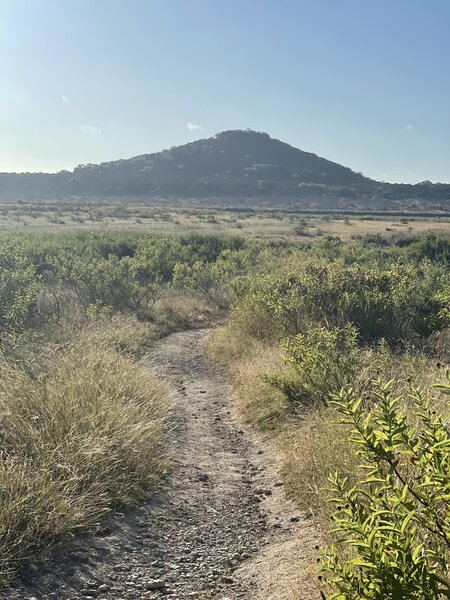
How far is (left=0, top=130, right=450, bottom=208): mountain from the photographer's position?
12019 centimetres

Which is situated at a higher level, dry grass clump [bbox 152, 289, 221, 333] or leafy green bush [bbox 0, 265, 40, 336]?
leafy green bush [bbox 0, 265, 40, 336]

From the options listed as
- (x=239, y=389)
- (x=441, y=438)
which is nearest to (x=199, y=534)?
(x=441, y=438)

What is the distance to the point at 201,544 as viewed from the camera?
4.47 metres

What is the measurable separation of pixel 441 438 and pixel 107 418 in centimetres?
399

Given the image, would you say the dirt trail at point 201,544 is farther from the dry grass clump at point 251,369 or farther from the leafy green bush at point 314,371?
the leafy green bush at point 314,371

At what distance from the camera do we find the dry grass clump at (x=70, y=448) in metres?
3.94

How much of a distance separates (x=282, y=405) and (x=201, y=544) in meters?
2.88

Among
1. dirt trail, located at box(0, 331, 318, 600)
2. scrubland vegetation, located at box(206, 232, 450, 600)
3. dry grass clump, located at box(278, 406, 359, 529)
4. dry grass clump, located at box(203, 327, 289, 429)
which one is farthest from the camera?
dry grass clump, located at box(203, 327, 289, 429)

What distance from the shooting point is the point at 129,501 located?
484 centimetres

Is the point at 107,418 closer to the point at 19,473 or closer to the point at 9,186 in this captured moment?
the point at 19,473

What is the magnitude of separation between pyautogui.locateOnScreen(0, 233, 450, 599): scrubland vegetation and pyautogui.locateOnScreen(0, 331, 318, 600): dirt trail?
0.63 ft

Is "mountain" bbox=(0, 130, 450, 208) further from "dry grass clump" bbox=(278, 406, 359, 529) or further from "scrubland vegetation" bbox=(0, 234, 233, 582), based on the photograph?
"dry grass clump" bbox=(278, 406, 359, 529)

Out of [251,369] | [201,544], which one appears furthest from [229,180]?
[201,544]

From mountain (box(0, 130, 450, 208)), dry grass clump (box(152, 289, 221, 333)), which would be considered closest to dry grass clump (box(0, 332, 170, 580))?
dry grass clump (box(152, 289, 221, 333))
